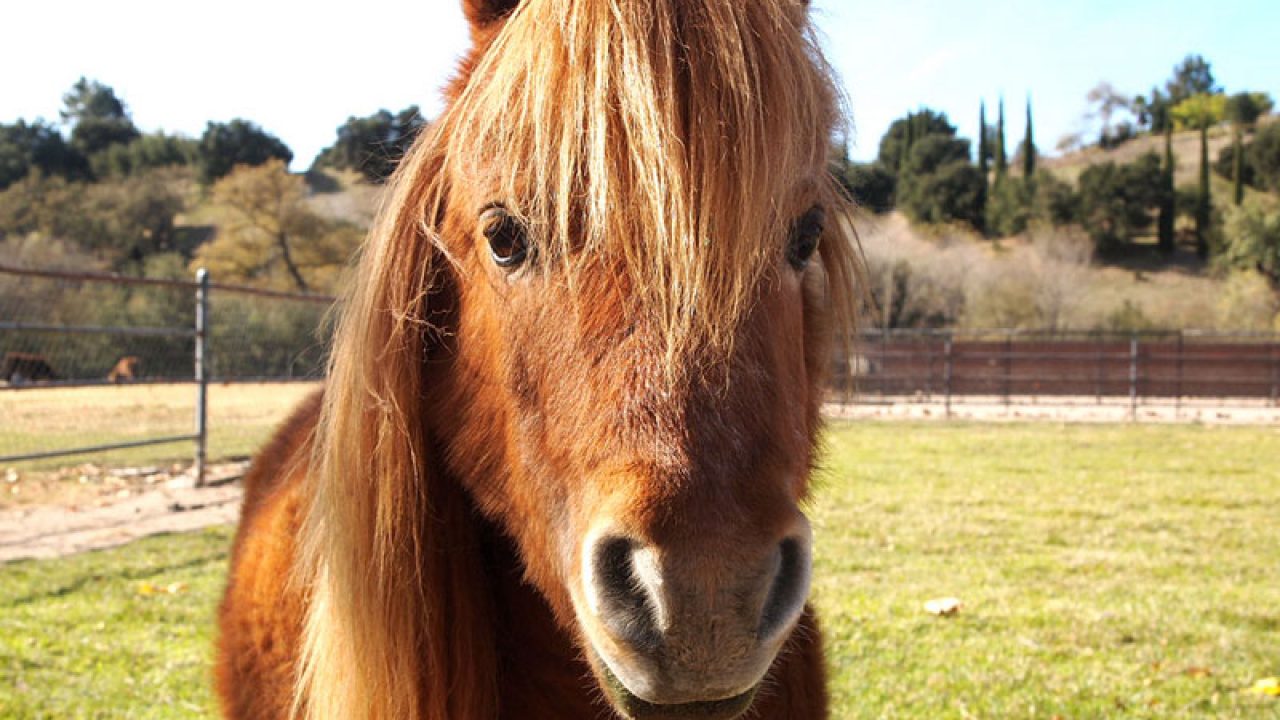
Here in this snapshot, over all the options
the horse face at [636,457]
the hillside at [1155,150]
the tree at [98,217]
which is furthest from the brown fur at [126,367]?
the hillside at [1155,150]

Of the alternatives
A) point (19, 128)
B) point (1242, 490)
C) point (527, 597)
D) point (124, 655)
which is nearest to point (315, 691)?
point (527, 597)

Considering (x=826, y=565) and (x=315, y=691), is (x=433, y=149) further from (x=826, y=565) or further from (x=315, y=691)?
(x=826, y=565)

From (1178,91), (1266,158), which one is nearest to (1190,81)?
(1178,91)

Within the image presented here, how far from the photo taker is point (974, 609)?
5.54 meters

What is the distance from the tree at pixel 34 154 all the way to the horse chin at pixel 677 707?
67266 mm

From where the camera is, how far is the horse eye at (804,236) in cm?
157

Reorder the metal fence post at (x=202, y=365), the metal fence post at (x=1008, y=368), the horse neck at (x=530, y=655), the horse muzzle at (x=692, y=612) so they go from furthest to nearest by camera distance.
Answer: the metal fence post at (x=1008, y=368) → the metal fence post at (x=202, y=365) → the horse neck at (x=530, y=655) → the horse muzzle at (x=692, y=612)

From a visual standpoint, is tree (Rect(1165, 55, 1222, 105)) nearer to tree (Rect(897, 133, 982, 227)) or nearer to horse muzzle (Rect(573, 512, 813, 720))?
tree (Rect(897, 133, 982, 227))

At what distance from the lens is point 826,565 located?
6.71 metres

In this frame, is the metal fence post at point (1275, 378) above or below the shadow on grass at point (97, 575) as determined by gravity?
above

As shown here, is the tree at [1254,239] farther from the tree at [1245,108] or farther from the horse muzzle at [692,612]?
the horse muzzle at [692,612]

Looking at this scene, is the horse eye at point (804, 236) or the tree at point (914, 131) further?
the tree at point (914, 131)

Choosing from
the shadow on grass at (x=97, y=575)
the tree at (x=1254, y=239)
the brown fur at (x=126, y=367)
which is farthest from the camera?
the tree at (x=1254, y=239)

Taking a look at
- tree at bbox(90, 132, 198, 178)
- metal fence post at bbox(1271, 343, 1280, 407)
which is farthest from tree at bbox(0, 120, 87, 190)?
metal fence post at bbox(1271, 343, 1280, 407)
